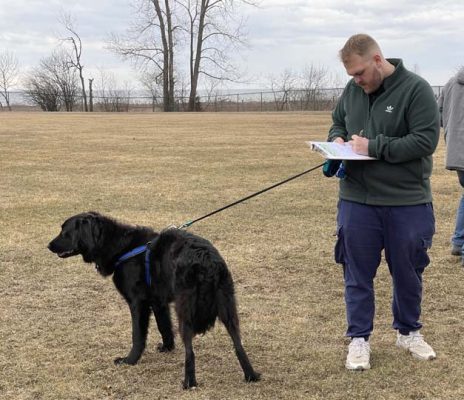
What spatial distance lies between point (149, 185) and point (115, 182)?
0.81m

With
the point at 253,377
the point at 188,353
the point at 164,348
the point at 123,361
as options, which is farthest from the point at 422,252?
the point at 123,361

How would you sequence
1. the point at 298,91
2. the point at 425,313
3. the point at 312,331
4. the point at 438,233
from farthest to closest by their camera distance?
the point at 298,91 → the point at 438,233 → the point at 425,313 → the point at 312,331

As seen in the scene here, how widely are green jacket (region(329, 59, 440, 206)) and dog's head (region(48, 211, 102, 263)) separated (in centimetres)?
168

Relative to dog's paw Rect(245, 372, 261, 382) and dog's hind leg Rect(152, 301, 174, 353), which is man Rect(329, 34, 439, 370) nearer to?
dog's paw Rect(245, 372, 261, 382)

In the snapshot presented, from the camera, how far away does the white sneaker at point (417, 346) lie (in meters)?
3.78

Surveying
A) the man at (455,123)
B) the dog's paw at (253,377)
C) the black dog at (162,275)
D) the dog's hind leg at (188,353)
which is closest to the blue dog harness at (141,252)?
the black dog at (162,275)

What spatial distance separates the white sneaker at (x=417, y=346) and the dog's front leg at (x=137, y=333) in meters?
1.74

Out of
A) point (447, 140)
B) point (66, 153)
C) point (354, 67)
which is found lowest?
point (66, 153)

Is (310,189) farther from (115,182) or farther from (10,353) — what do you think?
(10,353)

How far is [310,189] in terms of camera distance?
10148 millimetres

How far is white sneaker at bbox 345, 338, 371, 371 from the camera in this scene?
3.64m

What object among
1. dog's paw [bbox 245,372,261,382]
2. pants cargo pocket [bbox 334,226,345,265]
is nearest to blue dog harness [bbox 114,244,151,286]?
dog's paw [bbox 245,372,261,382]

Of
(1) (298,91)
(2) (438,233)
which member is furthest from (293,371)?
(1) (298,91)

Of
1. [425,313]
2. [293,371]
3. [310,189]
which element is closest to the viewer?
[293,371]
